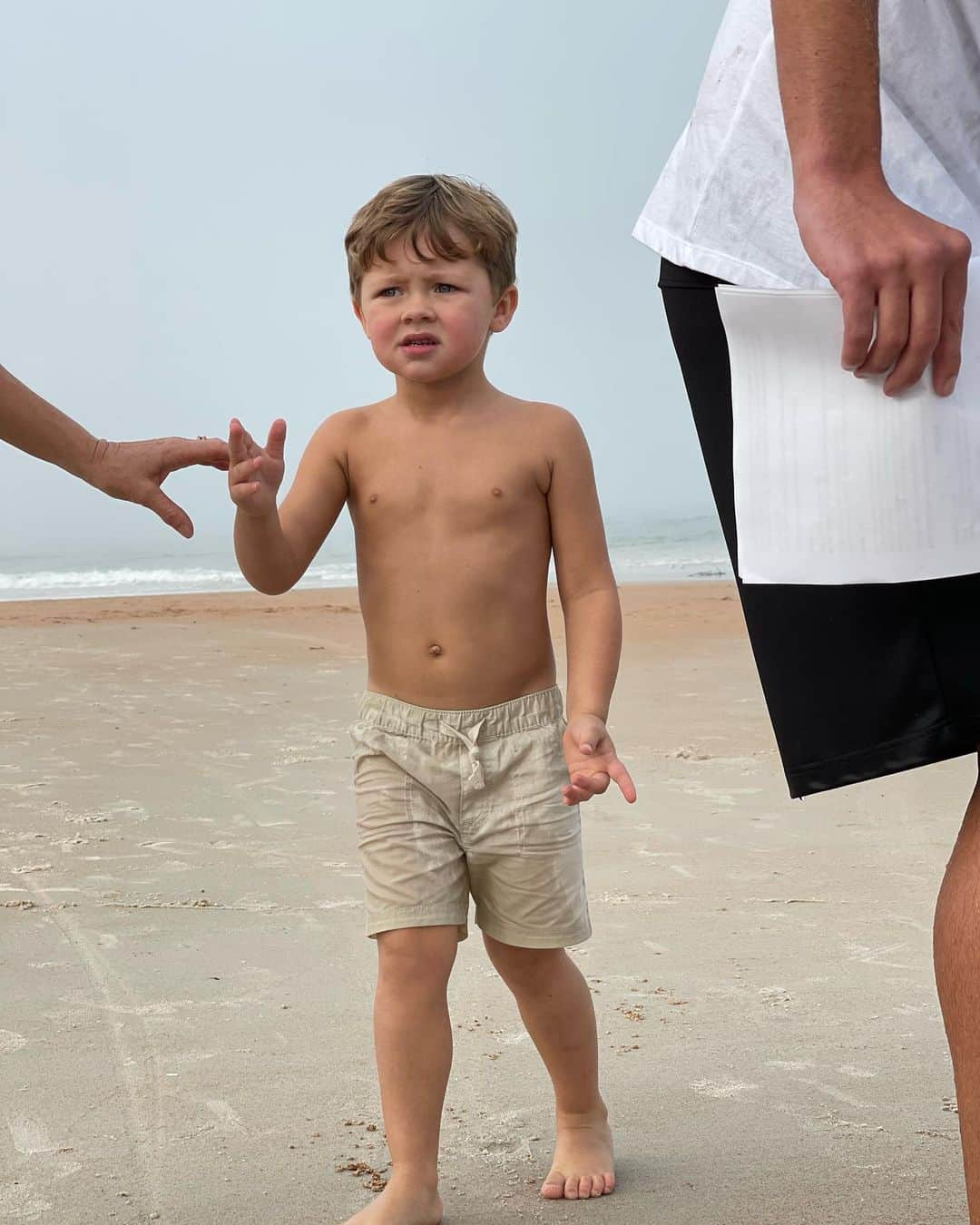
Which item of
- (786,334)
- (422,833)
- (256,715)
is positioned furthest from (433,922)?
(256,715)

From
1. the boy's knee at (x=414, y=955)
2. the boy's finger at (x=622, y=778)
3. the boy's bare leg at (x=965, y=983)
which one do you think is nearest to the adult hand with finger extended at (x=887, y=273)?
the boy's bare leg at (x=965, y=983)

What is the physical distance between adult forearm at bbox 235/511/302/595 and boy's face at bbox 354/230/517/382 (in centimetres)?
31

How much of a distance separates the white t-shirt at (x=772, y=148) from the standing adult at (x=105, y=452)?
0.93 meters

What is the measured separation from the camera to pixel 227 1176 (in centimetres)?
214

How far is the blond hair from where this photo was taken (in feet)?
7.55

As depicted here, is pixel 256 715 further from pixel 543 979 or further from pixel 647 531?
pixel 647 531

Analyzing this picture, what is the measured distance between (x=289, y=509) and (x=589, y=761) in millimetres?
643

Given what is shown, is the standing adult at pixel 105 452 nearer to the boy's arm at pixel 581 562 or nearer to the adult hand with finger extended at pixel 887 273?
the boy's arm at pixel 581 562

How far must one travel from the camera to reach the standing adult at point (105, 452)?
2.27 metres

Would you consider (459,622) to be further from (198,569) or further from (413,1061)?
(198,569)

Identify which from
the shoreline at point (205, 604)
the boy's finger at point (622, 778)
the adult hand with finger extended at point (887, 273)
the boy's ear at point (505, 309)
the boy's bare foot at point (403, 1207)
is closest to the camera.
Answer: the adult hand with finger extended at point (887, 273)

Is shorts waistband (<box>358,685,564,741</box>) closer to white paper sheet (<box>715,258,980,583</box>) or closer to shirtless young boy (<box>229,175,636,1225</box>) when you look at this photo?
shirtless young boy (<box>229,175,636,1225</box>)

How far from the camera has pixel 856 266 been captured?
4.02ft

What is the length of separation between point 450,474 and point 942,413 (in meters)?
1.11
